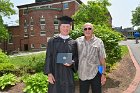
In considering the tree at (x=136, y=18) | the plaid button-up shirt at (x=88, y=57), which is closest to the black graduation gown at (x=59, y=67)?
the plaid button-up shirt at (x=88, y=57)

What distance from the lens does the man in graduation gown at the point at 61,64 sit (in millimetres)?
6312

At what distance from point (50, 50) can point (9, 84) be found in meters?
5.04

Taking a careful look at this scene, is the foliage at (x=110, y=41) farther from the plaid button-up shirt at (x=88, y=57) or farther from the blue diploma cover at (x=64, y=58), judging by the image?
the blue diploma cover at (x=64, y=58)

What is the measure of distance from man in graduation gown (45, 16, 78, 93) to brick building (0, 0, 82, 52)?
4659cm

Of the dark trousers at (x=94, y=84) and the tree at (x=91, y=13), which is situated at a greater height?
the tree at (x=91, y=13)

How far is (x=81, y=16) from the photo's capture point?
2106cm

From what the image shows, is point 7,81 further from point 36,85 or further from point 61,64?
point 61,64

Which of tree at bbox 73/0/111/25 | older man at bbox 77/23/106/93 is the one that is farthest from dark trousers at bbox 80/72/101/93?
tree at bbox 73/0/111/25

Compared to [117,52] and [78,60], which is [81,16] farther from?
[78,60]

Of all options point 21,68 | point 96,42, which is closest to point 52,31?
point 21,68

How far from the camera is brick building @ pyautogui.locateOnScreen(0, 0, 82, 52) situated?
54.3 m

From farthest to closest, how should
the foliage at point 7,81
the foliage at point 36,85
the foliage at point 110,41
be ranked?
the foliage at point 110,41
the foliage at point 7,81
the foliage at point 36,85

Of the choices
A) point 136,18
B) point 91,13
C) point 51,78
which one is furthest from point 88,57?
point 136,18

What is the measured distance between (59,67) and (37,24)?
164 ft
